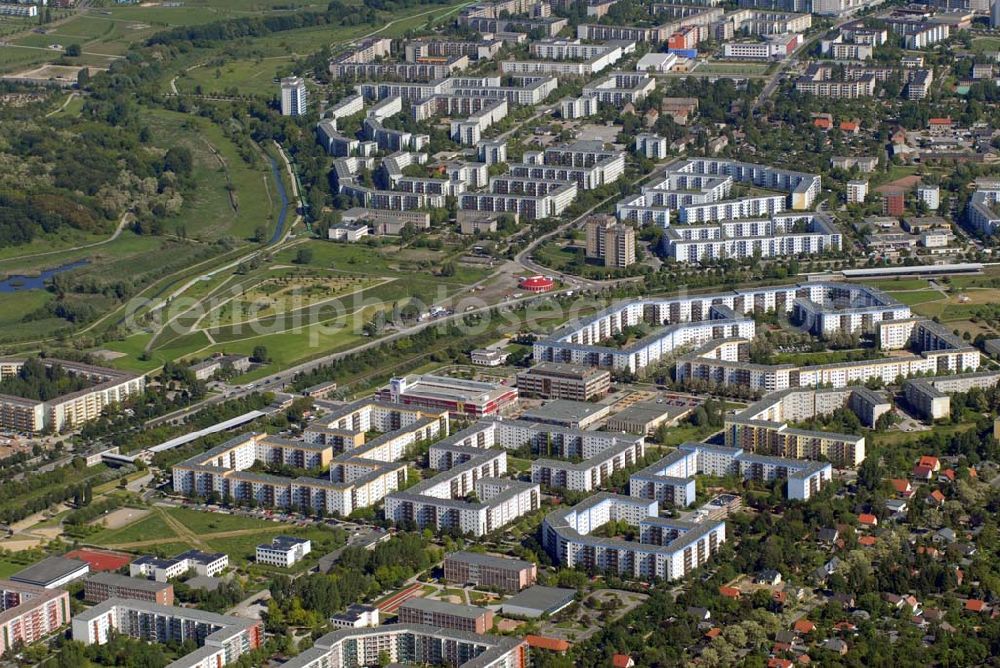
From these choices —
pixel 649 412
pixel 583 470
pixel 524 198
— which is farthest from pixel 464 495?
pixel 524 198

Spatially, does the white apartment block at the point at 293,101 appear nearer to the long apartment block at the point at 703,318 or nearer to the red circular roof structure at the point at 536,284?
the red circular roof structure at the point at 536,284

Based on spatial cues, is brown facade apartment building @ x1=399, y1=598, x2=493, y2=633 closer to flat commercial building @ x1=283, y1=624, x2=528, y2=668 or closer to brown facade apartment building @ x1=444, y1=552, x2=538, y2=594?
flat commercial building @ x1=283, y1=624, x2=528, y2=668

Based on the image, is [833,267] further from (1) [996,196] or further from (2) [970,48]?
(2) [970,48]

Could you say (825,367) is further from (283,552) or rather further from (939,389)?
(283,552)

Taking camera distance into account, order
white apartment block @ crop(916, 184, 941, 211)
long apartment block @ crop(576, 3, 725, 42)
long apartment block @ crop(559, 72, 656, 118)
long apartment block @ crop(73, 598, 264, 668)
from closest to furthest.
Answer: long apartment block @ crop(73, 598, 264, 668), white apartment block @ crop(916, 184, 941, 211), long apartment block @ crop(559, 72, 656, 118), long apartment block @ crop(576, 3, 725, 42)

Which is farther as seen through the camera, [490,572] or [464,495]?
[464,495]

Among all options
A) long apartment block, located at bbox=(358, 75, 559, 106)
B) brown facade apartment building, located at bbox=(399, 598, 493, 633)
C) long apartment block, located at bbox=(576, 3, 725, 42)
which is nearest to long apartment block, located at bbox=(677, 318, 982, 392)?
brown facade apartment building, located at bbox=(399, 598, 493, 633)
